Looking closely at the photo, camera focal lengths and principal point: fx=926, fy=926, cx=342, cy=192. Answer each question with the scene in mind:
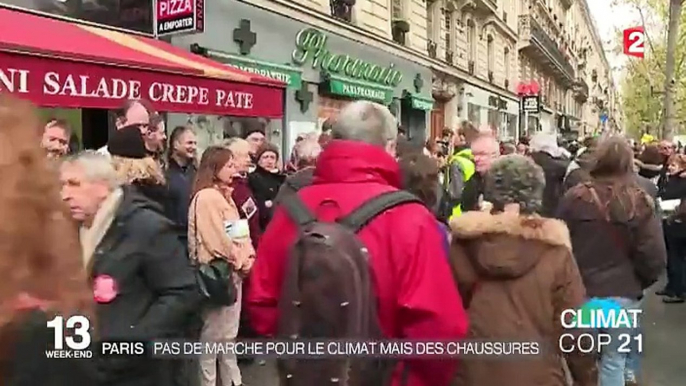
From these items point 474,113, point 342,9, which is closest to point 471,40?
point 474,113

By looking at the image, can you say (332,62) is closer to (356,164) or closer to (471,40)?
(356,164)

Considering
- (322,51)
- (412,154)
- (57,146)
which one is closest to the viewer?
(412,154)

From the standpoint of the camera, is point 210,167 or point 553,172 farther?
point 553,172

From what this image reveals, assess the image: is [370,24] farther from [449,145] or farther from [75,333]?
[75,333]

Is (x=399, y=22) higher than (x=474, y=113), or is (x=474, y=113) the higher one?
(x=399, y=22)

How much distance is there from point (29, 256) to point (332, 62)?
16913mm

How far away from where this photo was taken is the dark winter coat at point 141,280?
3588mm

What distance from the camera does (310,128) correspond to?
16.9 meters

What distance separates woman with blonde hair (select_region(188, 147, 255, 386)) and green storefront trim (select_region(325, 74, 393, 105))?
12.2 meters

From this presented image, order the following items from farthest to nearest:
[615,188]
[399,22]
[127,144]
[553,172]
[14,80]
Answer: [399,22]
[553,172]
[14,80]
[615,188]
[127,144]

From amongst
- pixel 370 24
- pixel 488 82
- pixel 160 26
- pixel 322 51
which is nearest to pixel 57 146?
pixel 160 26

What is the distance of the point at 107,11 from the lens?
11.5m

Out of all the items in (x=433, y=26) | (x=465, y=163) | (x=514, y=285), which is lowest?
(x=514, y=285)

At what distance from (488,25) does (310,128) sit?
21.5 m
